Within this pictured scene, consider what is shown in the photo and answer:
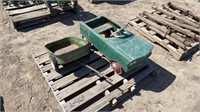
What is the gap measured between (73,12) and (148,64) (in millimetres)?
3884

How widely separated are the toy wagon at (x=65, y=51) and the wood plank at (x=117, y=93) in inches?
48.6

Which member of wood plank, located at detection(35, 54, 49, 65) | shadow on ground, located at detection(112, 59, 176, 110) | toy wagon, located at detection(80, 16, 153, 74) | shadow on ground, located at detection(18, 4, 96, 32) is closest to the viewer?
toy wagon, located at detection(80, 16, 153, 74)

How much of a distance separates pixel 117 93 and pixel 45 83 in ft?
6.26

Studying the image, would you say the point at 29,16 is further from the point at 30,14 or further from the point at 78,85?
the point at 78,85

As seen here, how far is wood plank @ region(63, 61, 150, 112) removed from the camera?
4.56 meters

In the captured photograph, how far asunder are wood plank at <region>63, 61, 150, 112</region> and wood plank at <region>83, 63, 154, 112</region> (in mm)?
189

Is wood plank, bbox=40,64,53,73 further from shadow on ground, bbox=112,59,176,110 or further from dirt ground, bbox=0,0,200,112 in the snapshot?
shadow on ground, bbox=112,59,176,110

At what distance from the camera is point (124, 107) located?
4.91 metres

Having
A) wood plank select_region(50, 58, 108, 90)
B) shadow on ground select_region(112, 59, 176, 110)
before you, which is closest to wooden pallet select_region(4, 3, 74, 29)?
wood plank select_region(50, 58, 108, 90)

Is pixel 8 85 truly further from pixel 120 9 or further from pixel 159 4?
pixel 159 4

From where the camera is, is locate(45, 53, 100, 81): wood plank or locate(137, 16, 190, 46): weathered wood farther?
locate(137, 16, 190, 46): weathered wood

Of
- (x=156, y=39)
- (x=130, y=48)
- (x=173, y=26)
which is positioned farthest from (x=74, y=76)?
(x=173, y=26)

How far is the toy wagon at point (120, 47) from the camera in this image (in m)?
4.85

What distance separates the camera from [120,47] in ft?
16.8
